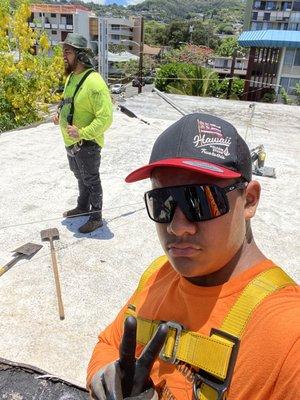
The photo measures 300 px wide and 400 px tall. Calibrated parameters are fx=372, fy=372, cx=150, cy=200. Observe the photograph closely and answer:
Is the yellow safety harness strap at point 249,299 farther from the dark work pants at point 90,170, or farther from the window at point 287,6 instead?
the window at point 287,6

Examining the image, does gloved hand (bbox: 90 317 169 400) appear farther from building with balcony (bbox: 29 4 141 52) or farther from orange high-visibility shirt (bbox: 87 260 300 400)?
building with balcony (bbox: 29 4 141 52)

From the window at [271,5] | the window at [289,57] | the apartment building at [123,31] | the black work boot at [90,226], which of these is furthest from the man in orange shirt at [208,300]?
the apartment building at [123,31]

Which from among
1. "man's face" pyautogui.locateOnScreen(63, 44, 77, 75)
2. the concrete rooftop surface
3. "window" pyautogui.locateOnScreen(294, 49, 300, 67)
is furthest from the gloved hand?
"window" pyautogui.locateOnScreen(294, 49, 300, 67)

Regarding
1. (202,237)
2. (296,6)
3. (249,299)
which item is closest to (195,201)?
(202,237)

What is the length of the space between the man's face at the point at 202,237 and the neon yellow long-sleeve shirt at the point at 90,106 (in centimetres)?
264

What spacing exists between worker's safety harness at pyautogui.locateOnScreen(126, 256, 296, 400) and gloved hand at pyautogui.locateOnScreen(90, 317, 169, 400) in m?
0.10

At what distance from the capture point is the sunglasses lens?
1.20m

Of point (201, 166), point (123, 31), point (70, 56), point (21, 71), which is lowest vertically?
point (21, 71)

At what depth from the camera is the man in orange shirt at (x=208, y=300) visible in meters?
1.01

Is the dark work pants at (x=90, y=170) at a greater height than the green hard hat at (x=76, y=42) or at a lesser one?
lesser

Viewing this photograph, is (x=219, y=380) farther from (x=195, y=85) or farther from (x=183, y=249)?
(x=195, y=85)

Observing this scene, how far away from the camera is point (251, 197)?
132 cm

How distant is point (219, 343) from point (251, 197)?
20.2 inches

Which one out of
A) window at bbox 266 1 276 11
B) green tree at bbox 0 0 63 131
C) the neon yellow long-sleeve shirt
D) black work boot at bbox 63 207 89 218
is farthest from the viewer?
window at bbox 266 1 276 11
